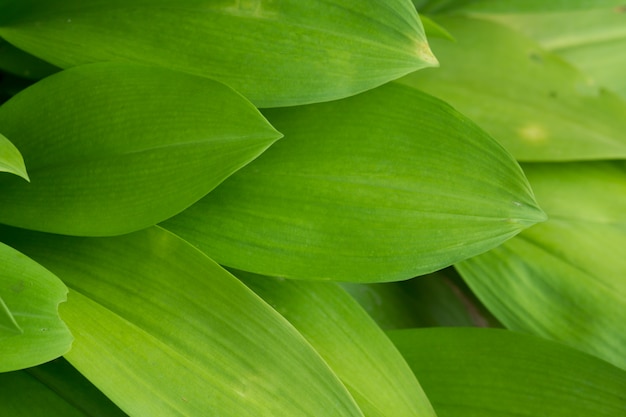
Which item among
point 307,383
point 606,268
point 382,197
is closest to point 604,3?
point 606,268

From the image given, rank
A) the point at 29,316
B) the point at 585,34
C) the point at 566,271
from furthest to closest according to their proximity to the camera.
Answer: the point at 585,34
the point at 566,271
the point at 29,316

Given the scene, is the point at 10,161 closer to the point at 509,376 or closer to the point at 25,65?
the point at 25,65

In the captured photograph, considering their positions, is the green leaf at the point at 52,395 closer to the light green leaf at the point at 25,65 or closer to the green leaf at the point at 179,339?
the green leaf at the point at 179,339

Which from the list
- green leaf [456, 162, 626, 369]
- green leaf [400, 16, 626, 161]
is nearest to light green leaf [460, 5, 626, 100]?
green leaf [400, 16, 626, 161]

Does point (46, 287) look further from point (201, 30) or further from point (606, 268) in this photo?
point (606, 268)

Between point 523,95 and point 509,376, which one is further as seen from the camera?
point 523,95

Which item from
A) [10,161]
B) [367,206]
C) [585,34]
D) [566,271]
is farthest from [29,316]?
[585,34]
